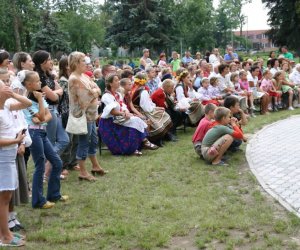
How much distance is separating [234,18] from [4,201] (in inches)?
2826

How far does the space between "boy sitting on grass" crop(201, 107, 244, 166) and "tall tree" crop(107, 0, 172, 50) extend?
27.2 metres

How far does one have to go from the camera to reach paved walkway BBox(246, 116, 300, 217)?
237 inches

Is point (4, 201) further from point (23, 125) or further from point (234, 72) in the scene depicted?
→ point (234, 72)

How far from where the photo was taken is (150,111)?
31.7 feet

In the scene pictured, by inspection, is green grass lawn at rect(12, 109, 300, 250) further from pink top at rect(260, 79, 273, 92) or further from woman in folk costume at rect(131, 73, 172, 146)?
pink top at rect(260, 79, 273, 92)

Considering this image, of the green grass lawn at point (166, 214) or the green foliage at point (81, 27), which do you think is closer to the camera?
the green grass lawn at point (166, 214)

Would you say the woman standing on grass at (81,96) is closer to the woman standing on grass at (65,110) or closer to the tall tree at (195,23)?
the woman standing on grass at (65,110)

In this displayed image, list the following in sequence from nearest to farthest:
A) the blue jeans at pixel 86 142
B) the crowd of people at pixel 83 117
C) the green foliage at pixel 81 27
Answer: the crowd of people at pixel 83 117 < the blue jeans at pixel 86 142 < the green foliage at pixel 81 27

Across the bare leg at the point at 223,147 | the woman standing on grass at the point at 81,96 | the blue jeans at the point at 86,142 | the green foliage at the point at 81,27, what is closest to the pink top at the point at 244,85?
the bare leg at the point at 223,147

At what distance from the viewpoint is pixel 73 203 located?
5977 mm

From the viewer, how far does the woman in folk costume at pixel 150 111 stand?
31.4ft

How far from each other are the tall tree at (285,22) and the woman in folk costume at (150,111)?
33315mm

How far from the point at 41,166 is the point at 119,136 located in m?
3.31

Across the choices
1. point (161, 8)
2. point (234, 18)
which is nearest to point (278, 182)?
point (161, 8)
